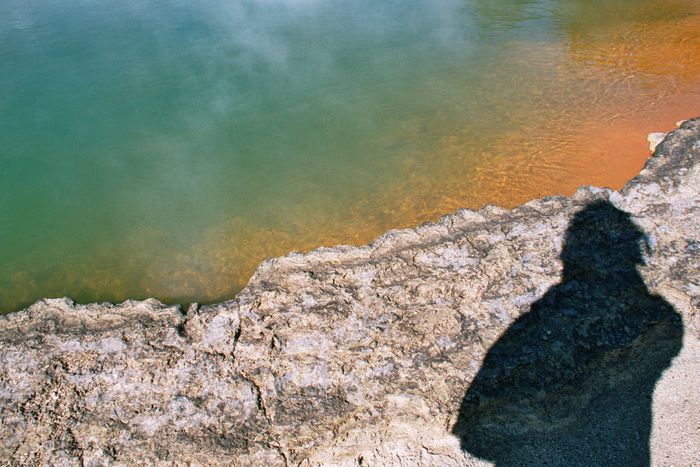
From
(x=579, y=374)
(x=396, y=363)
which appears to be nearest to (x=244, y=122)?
(x=396, y=363)

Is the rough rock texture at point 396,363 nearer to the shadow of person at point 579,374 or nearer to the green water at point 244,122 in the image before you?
the shadow of person at point 579,374

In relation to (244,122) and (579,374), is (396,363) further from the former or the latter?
(244,122)

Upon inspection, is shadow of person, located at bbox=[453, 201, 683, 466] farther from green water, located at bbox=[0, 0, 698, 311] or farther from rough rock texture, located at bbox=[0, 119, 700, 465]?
green water, located at bbox=[0, 0, 698, 311]

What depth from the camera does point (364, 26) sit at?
8.57 m

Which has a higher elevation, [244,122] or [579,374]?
[244,122]

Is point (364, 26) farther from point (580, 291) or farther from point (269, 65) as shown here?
point (580, 291)

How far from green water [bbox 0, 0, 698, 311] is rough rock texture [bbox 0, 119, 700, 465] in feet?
3.97

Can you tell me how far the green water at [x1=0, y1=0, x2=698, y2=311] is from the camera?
4.30 meters

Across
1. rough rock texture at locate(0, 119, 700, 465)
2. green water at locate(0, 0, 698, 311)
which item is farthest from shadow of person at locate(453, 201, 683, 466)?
green water at locate(0, 0, 698, 311)

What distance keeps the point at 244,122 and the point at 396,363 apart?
14.1ft

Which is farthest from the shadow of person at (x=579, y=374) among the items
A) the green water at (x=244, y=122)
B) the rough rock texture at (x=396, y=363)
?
the green water at (x=244, y=122)

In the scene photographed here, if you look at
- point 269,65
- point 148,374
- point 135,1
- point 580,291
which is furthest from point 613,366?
point 135,1

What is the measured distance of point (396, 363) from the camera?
2547 mm

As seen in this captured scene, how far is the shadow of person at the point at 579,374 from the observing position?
230 cm
